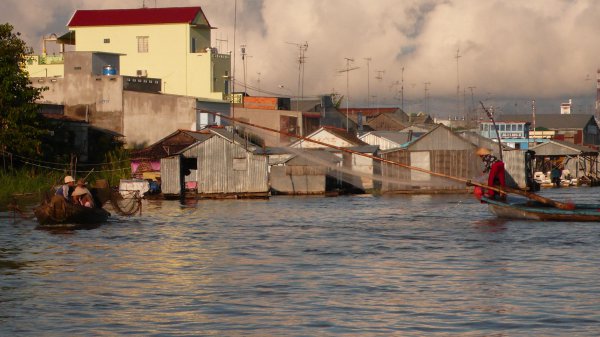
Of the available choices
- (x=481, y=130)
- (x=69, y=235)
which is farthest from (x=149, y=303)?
(x=481, y=130)

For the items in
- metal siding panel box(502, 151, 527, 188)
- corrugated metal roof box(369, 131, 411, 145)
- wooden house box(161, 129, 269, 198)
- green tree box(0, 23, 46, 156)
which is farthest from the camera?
corrugated metal roof box(369, 131, 411, 145)

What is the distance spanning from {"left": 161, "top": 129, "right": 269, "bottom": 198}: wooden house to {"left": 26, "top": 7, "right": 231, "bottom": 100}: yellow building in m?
24.0

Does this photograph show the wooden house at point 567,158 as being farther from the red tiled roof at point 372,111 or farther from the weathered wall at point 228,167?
the red tiled roof at point 372,111

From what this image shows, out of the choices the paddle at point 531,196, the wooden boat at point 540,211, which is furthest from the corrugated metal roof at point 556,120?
the paddle at point 531,196

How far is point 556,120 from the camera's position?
375ft

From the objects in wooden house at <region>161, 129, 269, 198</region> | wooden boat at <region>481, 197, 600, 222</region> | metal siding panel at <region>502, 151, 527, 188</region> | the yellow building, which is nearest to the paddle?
wooden boat at <region>481, 197, 600, 222</region>

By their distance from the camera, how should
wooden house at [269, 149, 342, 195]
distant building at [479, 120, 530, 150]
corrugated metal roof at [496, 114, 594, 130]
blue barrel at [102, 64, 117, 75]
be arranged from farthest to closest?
corrugated metal roof at [496, 114, 594, 130]
distant building at [479, 120, 530, 150]
blue barrel at [102, 64, 117, 75]
wooden house at [269, 149, 342, 195]

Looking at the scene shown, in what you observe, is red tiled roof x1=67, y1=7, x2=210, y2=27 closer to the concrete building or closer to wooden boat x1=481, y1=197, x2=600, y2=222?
the concrete building

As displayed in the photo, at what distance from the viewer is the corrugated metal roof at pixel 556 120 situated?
11156 cm

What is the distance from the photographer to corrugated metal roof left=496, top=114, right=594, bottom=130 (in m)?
112

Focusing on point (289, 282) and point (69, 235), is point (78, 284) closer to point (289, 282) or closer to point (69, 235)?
point (289, 282)

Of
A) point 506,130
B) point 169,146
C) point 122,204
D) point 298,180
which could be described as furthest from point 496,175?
point 506,130

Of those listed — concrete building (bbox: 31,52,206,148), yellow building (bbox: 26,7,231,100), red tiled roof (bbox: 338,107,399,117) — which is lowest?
concrete building (bbox: 31,52,206,148)

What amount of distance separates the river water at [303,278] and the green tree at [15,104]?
1228cm
